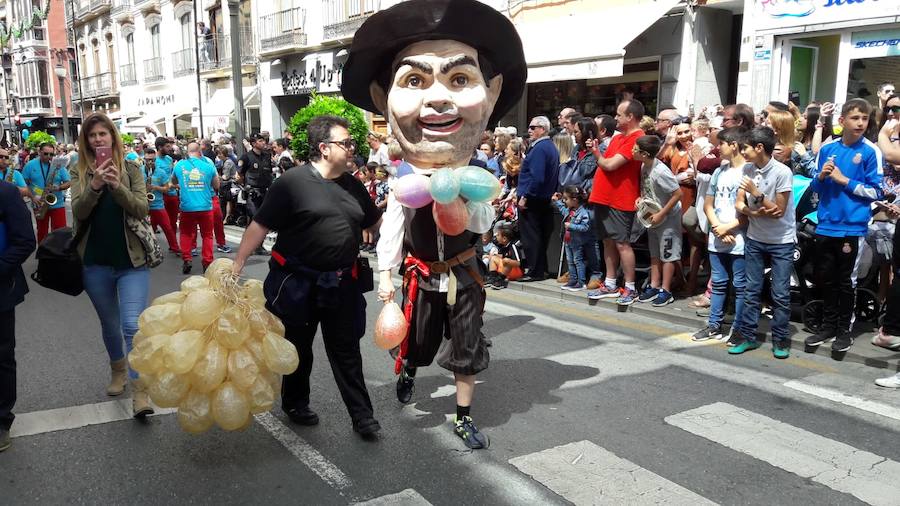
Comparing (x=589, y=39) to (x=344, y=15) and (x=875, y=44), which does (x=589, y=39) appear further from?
(x=344, y=15)

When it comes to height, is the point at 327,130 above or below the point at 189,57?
below

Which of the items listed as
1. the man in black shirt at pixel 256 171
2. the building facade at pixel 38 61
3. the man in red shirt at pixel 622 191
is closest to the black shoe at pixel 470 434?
the man in red shirt at pixel 622 191

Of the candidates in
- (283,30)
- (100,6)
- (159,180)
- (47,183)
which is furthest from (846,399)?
(100,6)

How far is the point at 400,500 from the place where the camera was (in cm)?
325

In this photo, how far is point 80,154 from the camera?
4.28 meters

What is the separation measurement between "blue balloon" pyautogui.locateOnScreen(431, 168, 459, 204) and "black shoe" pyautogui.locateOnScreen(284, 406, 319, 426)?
1548 millimetres

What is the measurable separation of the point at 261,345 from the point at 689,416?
2.52 m

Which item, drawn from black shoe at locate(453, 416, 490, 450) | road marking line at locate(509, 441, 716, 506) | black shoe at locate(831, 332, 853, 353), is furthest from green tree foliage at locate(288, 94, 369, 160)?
black shoe at locate(831, 332, 853, 353)

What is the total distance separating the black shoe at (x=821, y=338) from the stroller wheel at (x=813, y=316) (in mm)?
252

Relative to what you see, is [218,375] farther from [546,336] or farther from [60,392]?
[546,336]

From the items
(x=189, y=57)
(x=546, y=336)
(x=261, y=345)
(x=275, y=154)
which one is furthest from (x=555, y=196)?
(x=189, y=57)

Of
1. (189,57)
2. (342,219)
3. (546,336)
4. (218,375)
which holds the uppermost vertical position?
(189,57)

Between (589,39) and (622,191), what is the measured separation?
6808 millimetres

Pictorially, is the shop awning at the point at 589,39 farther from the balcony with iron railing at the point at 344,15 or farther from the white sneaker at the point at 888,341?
the white sneaker at the point at 888,341
